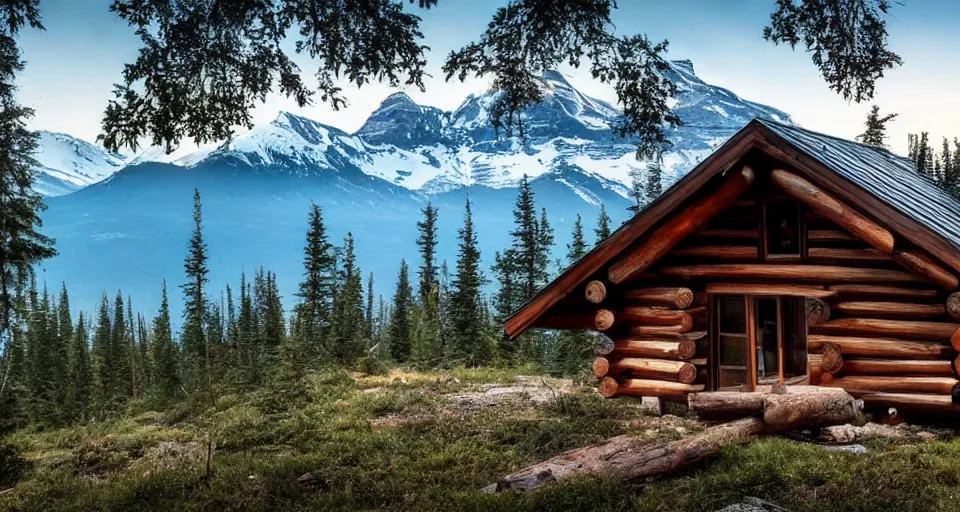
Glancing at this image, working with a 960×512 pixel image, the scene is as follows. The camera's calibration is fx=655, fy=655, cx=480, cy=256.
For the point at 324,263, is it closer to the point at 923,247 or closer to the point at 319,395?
the point at 319,395

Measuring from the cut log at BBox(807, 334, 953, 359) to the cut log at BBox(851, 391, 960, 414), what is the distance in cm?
61

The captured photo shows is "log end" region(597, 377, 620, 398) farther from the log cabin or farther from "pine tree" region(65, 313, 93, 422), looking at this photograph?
"pine tree" region(65, 313, 93, 422)

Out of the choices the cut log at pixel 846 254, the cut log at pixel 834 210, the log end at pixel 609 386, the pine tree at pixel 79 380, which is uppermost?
the cut log at pixel 834 210

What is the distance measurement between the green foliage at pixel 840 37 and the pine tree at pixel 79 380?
50274 millimetres

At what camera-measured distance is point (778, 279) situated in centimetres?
1108

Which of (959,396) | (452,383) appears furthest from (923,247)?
(452,383)

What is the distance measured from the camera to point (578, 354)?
34875mm

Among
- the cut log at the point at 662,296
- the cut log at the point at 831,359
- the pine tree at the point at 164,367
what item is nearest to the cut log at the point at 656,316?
the cut log at the point at 662,296

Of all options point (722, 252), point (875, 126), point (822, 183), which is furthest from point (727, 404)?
point (875, 126)

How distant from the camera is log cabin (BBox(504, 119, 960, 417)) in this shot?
9734 mm

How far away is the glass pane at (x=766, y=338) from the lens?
14.4 m

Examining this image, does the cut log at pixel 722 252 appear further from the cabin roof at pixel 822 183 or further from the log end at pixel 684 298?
the cabin roof at pixel 822 183

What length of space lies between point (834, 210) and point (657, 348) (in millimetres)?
3751

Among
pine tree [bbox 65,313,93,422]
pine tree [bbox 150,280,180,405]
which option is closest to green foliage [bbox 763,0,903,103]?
pine tree [bbox 150,280,180,405]
